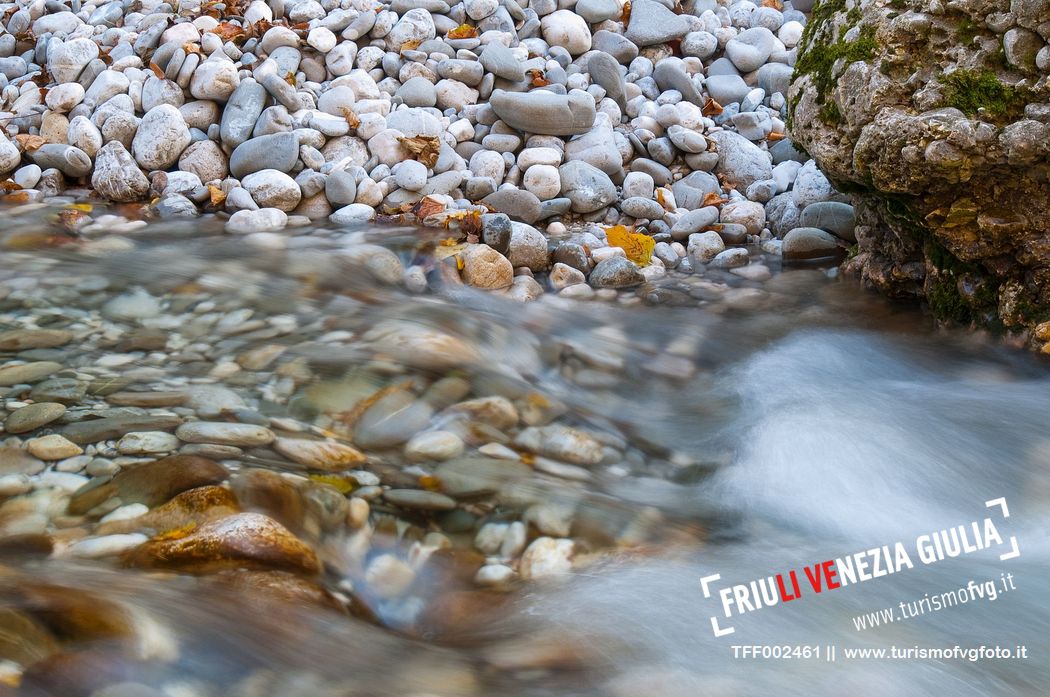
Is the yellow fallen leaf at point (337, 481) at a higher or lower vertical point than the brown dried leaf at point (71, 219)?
higher

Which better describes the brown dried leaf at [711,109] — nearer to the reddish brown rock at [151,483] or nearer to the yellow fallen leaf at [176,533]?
the reddish brown rock at [151,483]

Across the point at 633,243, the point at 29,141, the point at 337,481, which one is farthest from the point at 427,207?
the point at 337,481

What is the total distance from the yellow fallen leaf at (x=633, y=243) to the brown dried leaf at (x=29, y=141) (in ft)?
12.7

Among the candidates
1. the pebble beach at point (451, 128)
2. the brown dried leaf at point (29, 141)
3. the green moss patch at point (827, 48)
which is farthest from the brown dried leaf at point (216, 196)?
the green moss patch at point (827, 48)

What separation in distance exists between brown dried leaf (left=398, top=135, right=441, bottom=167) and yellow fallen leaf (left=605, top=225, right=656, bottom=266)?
1.22 meters

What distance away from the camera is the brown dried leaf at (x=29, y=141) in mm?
5891

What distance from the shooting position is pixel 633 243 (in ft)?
16.9

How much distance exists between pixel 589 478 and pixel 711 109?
452cm

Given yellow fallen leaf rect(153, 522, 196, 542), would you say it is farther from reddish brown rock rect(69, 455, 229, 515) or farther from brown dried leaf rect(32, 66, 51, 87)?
brown dried leaf rect(32, 66, 51, 87)

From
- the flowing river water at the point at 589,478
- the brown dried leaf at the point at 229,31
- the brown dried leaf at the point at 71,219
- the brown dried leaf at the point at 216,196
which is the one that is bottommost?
the brown dried leaf at the point at 71,219

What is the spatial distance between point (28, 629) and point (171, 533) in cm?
44

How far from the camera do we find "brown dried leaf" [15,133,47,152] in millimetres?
5891

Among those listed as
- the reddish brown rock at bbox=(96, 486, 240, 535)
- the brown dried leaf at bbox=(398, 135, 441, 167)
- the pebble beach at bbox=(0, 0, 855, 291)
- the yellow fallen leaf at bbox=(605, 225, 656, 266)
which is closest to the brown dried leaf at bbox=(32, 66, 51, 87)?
the pebble beach at bbox=(0, 0, 855, 291)

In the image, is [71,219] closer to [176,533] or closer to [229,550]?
[176,533]
